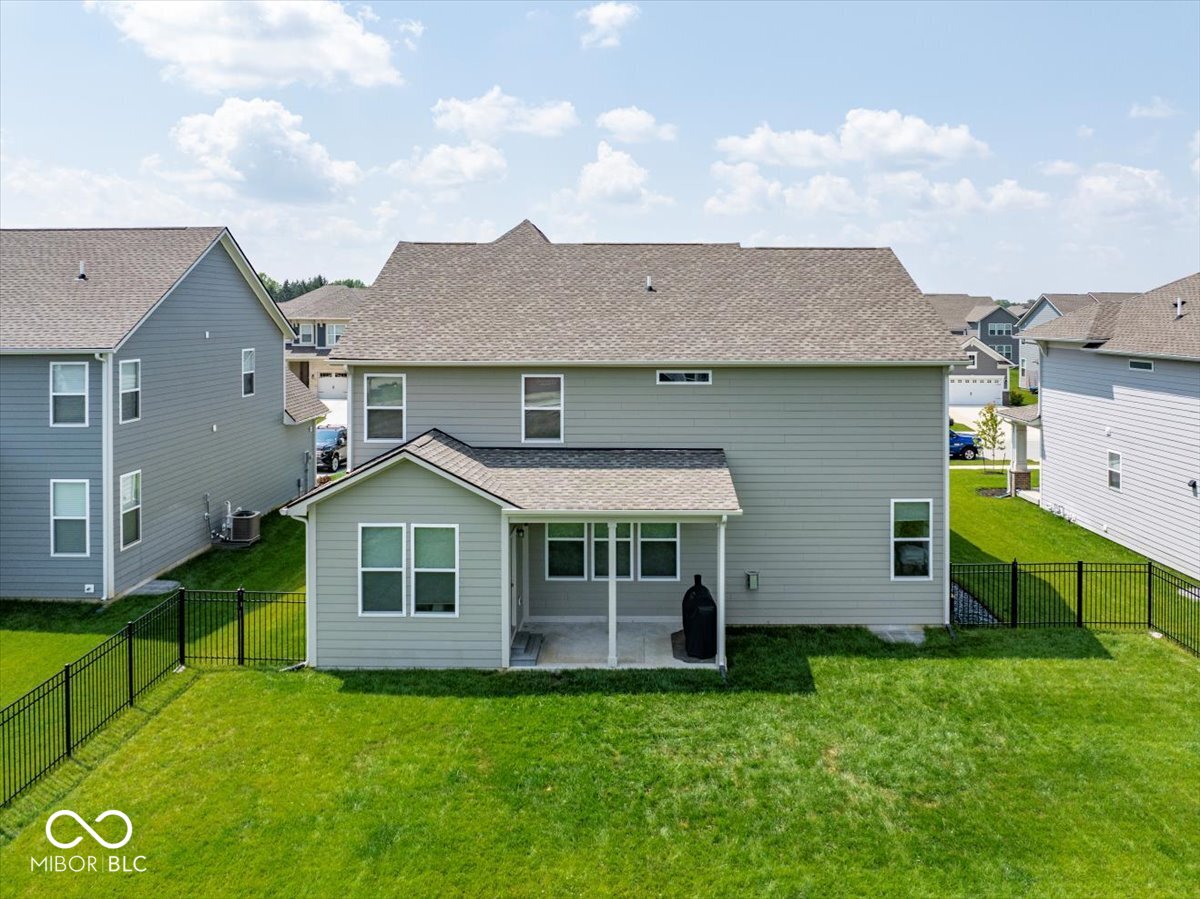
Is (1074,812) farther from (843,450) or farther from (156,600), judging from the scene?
(156,600)

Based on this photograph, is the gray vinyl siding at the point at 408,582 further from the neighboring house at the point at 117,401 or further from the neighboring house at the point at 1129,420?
the neighboring house at the point at 1129,420

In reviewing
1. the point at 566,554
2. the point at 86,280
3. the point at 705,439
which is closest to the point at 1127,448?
the point at 705,439

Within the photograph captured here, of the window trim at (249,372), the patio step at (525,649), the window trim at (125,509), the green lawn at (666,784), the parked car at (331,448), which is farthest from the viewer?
the parked car at (331,448)

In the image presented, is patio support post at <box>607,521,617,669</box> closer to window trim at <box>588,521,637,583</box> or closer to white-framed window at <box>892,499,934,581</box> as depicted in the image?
window trim at <box>588,521,637,583</box>

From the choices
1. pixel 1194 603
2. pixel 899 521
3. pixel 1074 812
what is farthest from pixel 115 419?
pixel 1194 603

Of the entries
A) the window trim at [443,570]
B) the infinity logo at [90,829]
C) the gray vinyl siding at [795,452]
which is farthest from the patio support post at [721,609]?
the infinity logo at [90,829]

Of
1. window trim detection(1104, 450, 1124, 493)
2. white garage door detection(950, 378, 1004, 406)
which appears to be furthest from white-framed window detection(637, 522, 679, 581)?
white garage door detection(950, 378, 1004, 406)
